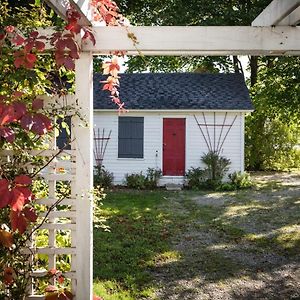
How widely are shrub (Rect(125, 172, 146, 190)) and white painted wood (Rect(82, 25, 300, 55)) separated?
1089 centimetres

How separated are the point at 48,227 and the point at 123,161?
11.3 meters

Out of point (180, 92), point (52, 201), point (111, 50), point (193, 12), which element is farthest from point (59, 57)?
point (193, 12)

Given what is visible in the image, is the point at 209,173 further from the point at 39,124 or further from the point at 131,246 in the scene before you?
the point at 39,124

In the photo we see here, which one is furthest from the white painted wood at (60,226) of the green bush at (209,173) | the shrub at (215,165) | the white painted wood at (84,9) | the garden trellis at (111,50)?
the shrub at (215,165)

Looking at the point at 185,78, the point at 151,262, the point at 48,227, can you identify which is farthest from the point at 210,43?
the point at 185,78

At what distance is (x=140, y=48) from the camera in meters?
3.70

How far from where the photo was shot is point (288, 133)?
65.4ft

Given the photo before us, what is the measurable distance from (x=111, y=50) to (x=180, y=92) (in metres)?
12.2

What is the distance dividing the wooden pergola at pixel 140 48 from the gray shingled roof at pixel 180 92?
1118 cm

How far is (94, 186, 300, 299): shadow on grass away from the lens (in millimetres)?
5395

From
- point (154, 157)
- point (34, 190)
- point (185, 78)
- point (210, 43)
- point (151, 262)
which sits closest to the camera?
point (210, 43)

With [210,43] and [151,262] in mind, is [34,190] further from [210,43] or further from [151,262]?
[151,262]

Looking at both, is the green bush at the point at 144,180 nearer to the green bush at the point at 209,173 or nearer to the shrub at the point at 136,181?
the shrub at the point at 136,181

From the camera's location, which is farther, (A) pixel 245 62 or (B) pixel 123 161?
Result: (A) pixel 245 62
